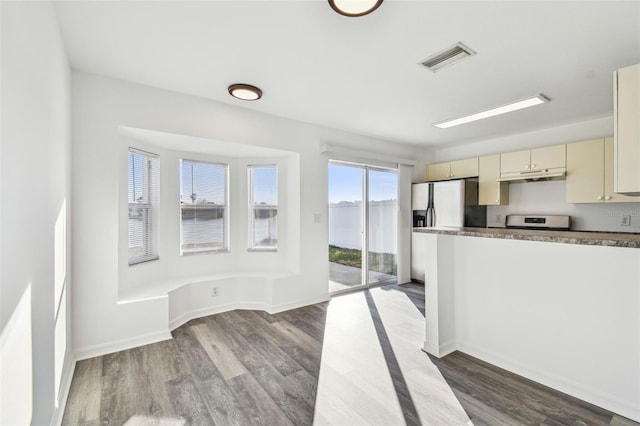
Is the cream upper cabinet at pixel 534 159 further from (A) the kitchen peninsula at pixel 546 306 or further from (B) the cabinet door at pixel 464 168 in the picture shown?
(A) the kitchen peninsula at pixel 546 306

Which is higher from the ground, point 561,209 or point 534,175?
point 534,175

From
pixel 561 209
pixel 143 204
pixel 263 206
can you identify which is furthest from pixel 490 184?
pixel 143 204

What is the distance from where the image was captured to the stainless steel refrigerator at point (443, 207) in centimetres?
470

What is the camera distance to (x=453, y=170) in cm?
511

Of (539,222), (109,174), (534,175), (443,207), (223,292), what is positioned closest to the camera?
(109,174)

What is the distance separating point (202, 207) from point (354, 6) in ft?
10.4

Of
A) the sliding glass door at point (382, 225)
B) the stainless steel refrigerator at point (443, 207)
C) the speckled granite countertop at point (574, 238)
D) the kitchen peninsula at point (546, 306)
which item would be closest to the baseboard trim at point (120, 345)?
the kitchen peninsula at point (546, 306)

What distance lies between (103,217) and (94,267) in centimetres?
46

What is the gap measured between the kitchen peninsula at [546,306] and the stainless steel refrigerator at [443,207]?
7.37 ft

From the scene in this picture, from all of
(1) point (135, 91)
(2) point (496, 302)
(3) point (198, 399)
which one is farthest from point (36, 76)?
(2) point (496, 302)

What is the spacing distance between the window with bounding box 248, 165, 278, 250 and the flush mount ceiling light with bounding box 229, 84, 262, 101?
138cm

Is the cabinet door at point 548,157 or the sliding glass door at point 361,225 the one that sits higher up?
the cabinet door at point 548,157

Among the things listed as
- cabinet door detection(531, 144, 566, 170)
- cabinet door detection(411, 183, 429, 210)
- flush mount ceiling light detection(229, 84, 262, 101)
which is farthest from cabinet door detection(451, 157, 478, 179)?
flush mount ceiling light detection(229, 84, 262, 101)

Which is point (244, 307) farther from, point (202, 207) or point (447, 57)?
point (447, 57)
